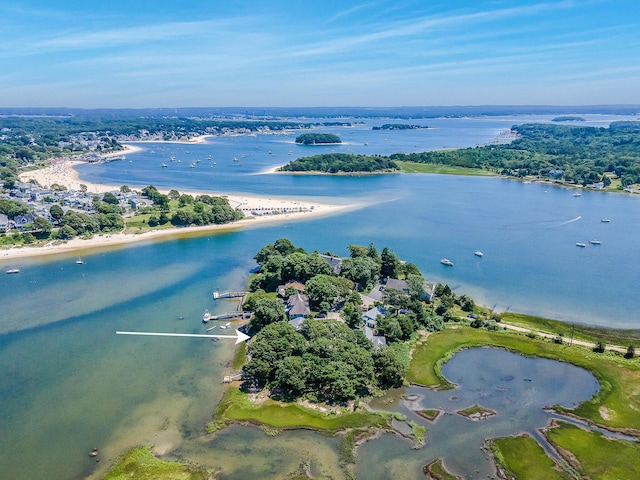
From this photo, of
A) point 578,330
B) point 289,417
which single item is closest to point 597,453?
point 578,330

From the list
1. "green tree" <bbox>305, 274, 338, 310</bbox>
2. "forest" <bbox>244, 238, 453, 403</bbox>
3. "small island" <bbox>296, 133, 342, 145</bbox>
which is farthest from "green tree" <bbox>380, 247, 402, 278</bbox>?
"small island" <bbox>296, 133, 342, 145</bbox>

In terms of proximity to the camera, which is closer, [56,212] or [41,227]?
[41,227]

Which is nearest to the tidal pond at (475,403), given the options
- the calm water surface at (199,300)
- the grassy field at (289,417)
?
the calm water surface at (199,300)

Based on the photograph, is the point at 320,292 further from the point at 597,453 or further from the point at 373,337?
the point at 597,453

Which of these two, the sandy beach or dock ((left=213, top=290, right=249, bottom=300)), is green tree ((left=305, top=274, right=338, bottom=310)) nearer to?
dock ((left=213, top=290, right=249, bottom=300))

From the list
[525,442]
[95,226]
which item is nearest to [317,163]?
[95,226]

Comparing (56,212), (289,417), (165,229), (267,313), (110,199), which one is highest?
(110,199)
